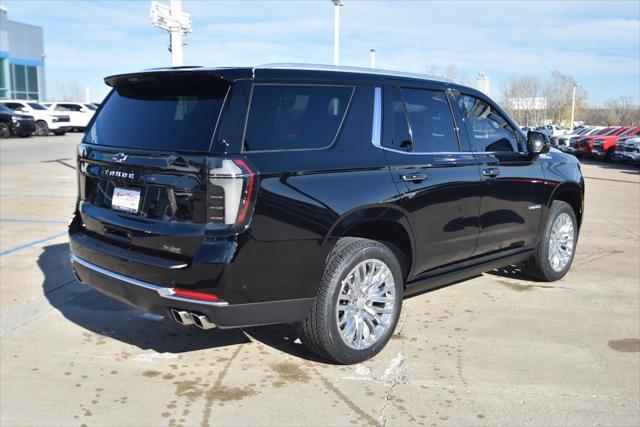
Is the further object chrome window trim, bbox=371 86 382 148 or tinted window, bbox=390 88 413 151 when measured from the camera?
tinted window, bbox=390 88 413 151

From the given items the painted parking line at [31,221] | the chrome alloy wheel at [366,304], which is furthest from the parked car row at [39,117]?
the chrome alloy wheel at [366,304]

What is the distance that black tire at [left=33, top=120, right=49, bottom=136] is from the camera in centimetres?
3206

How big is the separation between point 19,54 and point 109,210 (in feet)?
199

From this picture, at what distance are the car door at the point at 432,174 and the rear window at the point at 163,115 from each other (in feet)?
4.22

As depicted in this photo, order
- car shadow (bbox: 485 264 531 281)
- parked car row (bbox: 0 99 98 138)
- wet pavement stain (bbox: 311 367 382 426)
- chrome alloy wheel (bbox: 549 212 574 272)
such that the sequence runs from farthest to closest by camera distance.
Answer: parked car row (bbox: 0 99 98 138) → car shadow (bbox: 485 264 531 281) → chrome alloy wheel (bbox: 549 212 574 272) → wet pavement stain (bbox: 311 367 382 426)

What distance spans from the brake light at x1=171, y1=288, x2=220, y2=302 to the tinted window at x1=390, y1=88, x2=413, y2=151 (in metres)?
1.69

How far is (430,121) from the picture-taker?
4.65 m

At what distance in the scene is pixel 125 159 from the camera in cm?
370

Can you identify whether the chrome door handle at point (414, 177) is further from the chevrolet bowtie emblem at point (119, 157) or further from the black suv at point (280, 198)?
the chevrolet bowtie emblem at point (119, 157)

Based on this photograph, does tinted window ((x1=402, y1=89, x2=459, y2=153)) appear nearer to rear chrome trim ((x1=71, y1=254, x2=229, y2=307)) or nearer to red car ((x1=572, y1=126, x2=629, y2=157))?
rear chrome trim ((x1=71, y1=254, x2=229, y2=307))

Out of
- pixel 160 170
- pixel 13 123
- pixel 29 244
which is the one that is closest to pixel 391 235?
pixel 160 170

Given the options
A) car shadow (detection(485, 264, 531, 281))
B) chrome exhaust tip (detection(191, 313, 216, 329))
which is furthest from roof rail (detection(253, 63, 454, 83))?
car shadow (detection(485, 264, 531, 281))

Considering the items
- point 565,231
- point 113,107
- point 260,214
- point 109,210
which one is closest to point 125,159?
point 109,210

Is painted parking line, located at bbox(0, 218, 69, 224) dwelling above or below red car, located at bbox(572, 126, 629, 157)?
below
